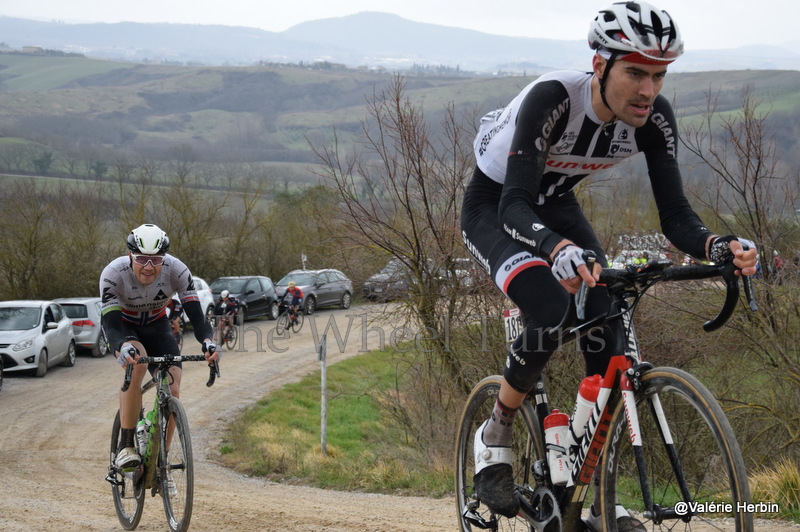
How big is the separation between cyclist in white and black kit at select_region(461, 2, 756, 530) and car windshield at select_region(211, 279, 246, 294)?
2911 cm

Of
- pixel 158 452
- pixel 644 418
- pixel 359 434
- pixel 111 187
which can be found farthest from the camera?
pixel 111 187

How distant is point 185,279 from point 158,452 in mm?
1350

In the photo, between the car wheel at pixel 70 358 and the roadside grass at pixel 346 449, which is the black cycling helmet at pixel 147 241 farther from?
the car wheel at pixel 70 358

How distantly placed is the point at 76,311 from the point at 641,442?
24.6 m

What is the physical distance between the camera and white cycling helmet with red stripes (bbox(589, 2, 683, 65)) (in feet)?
10.6

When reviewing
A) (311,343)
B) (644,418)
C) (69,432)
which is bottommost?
(311,343)

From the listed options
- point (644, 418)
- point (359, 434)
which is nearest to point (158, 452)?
point (644, 418)

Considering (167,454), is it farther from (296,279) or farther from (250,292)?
(296,279)

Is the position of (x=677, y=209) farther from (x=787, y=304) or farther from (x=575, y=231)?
(x=787, y=304)

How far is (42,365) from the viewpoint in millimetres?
21359

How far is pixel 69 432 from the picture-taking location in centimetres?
1564

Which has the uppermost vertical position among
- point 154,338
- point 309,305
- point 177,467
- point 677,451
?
point 677,451

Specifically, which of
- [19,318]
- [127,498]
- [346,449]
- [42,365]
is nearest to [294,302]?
[42,365]

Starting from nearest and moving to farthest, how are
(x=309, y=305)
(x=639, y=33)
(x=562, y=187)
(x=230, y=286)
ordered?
1. (x=639, y=33)
2. (x=562, y=187)
3. (x=230, y=286)
4. (x=309, y=305)
